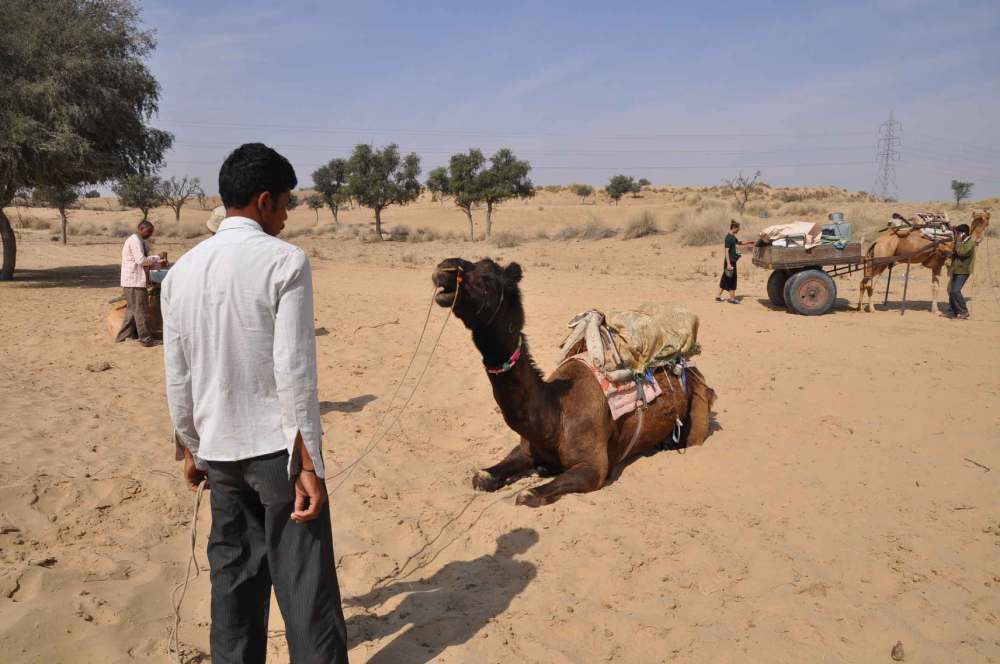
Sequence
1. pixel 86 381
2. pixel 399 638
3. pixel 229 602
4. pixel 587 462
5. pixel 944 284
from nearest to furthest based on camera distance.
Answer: pixel 229 602 < pixel 399 638 < pixel 587 462 < pixel 86 381 < pixel 944 284

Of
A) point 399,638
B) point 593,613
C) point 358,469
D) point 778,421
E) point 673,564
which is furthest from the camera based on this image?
point 778,421

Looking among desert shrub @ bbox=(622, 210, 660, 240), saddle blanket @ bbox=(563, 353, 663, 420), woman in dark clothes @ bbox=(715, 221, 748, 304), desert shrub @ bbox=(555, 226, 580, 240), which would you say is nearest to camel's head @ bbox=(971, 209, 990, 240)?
woman in dark clothes @ bbox=(715, 221, 748, 304)

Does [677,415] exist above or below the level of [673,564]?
above

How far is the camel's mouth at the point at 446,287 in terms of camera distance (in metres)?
4.13

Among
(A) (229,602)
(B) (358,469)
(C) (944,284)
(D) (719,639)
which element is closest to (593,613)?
(D) (719,639)

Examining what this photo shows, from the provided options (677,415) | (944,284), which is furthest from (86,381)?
(944,284)

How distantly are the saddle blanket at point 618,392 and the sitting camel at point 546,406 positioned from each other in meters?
0.05

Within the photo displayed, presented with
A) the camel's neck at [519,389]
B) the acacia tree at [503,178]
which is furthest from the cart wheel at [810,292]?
the acacia tree at [503,178]

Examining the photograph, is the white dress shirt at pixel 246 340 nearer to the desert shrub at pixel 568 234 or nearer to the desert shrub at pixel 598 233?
the desert shrub at pixel 598 233

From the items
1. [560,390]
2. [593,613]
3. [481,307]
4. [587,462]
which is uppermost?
[481,307]

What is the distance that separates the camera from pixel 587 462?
5.36 meters

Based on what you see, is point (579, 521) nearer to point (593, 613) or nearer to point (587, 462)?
point (587, 462)

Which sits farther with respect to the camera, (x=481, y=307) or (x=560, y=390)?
(x=560, y=390)

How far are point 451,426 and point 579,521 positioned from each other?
2889 millimetres
